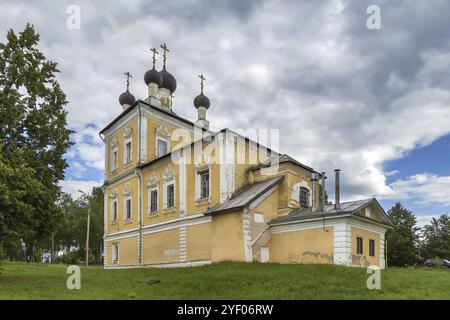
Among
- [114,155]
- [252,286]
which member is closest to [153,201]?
[114,155]

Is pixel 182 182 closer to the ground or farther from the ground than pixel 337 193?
farther from the ground

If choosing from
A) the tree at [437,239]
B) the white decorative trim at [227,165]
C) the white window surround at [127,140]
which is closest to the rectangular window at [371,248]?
the white decorative trim at [227,165]

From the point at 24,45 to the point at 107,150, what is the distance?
666 inches

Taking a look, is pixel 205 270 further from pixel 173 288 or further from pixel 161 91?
pixel 161 91

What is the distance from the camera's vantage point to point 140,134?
29.1m

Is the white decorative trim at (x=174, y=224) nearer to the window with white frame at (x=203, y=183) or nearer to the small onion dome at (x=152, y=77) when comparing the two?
the window with white frame at (x=203, y=183)

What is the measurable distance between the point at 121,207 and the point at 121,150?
13.7ft

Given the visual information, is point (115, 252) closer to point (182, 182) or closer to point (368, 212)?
point (182, 182)

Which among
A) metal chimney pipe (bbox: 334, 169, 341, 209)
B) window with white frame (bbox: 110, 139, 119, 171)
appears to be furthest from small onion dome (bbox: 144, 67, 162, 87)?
metal chimney pipe (bbox: 334, 169, 341, 209)

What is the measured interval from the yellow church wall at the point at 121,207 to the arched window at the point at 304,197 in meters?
11.4

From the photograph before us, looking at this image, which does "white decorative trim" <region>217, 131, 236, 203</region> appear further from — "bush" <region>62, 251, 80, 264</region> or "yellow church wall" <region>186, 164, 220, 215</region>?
"bush" <region>62, 251, 80, 264</region>

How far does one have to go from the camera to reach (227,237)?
813 inches

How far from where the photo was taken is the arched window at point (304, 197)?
22895mm

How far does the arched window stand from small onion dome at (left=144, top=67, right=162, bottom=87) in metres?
14.9
